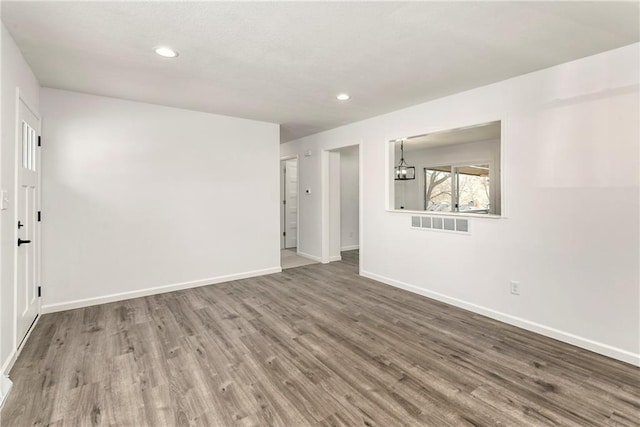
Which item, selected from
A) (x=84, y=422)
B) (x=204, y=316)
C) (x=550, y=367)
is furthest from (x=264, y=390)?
(x=550, y=367)

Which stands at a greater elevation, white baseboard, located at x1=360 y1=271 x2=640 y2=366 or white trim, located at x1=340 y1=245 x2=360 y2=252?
white trim, located at x1=340 y1=245 x2=360 y2=252

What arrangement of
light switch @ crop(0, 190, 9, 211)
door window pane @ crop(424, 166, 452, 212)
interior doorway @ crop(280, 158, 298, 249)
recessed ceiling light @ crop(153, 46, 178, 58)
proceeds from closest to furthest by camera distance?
light switch @ crop(0, 190, 9, 211), recessed ceiling light @ crop(153, 46, 178, 58), interior doorway @ crop(280, 158, 298, 249), door window pane @ crop(424, 166, 452, 212)

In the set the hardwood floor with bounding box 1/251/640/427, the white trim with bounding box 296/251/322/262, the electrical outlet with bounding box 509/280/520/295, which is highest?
the electrical outlet with bounding box 509/280/520/295

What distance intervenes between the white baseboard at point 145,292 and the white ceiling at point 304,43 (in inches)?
97.0

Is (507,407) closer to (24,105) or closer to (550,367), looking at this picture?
(550,367)

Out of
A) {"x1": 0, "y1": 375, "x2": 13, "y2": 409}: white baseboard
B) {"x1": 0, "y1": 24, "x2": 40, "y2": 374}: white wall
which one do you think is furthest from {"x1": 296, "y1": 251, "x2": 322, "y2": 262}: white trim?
{"x1": 0, "y1": 375, "x2": 13, "y2": 409}: white baseboard

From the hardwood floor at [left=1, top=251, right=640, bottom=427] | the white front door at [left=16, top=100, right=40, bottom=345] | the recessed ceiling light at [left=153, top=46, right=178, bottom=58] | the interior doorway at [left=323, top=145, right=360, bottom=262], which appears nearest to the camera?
the hardwood floor at [left=1, top=251, right=640, bottom=427]

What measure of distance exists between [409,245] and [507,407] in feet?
8.09

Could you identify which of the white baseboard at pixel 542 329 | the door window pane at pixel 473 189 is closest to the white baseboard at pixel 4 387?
the white baseboard at pixel 542 329

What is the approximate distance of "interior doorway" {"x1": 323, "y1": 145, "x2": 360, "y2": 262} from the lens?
19.6 ft

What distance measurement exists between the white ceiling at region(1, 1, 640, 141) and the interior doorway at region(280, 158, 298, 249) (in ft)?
12.8

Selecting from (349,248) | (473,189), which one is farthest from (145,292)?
(473,189)

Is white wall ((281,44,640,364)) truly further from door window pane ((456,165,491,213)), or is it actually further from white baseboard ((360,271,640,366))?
door window pane ((456,165,491,213))

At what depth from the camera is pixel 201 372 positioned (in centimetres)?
232
